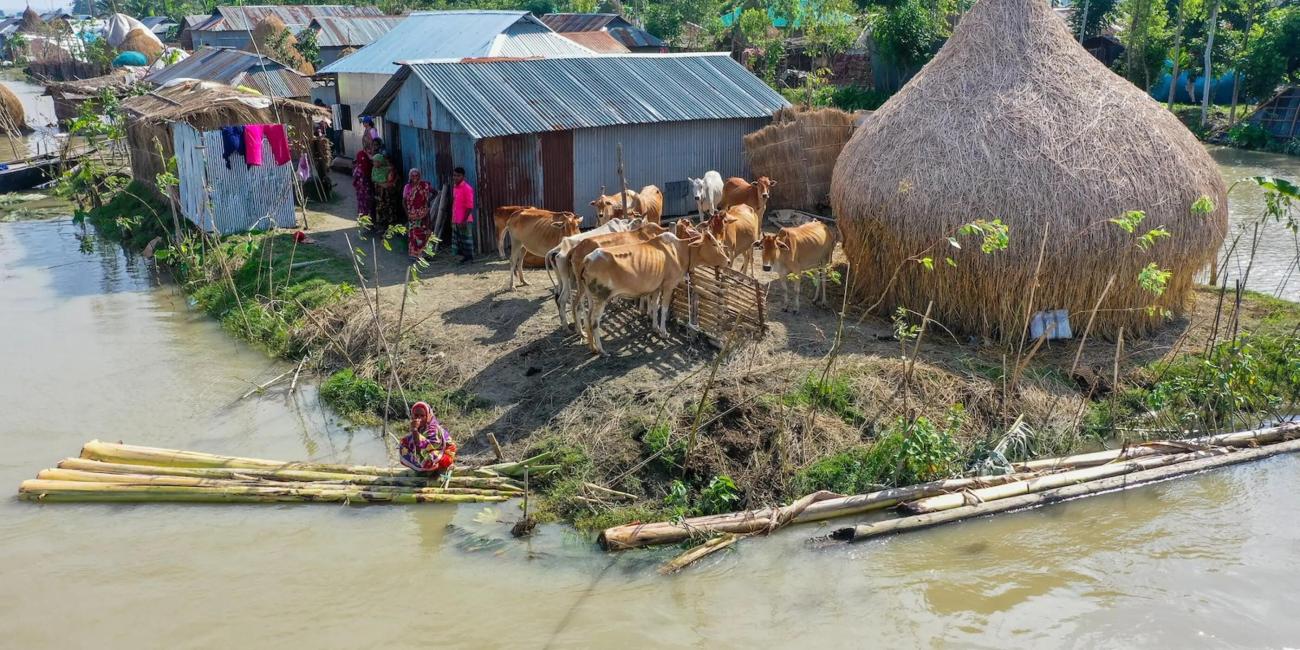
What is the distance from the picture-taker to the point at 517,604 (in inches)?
275

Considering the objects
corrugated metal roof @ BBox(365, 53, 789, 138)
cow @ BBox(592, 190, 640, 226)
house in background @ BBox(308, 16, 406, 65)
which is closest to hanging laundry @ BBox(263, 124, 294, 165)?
corrugated metal roof @ BBox(365, 53, 789, 138)

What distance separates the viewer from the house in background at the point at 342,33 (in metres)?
35.7

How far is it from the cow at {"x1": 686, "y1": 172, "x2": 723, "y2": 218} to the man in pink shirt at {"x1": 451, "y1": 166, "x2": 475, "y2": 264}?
346 centimetres

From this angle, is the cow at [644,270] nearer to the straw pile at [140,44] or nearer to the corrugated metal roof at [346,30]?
the corrugated metal roof at [346,30]

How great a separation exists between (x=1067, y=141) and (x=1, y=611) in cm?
1089

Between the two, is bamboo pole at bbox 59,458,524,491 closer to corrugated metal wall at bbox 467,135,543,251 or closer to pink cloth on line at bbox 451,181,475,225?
pink cloth on line at bbox 451,181,475,225

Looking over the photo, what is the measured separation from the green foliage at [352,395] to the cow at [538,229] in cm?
282

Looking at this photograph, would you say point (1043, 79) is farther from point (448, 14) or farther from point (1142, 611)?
point (448, 14)

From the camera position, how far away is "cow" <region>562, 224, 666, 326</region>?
979cm

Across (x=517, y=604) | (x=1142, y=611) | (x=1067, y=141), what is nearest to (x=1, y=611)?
(x=517, y=604)

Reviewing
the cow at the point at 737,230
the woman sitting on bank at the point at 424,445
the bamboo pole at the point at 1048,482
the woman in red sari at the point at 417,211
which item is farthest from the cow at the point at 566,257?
the bamboo pole at the point at 1048,482

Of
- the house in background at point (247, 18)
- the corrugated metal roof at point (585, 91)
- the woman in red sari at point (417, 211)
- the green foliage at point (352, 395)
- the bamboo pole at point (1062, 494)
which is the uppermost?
the house in background at point (247, 18)

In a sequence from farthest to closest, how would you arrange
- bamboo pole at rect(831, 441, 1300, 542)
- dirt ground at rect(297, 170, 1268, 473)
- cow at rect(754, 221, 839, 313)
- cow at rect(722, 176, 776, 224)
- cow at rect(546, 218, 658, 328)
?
1. cow at rect(722, 176, 776, 224)
2. cow at rect(754, 221, 839, 313)
3. cow at rect(546, 218, 658, 328)
4. dirt ground at rect(297, 170, 1268, 473)
5. bamboo pole at rect(831, 441, 1300, 542)

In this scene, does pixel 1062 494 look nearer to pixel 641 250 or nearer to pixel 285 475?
pixel 641 250
